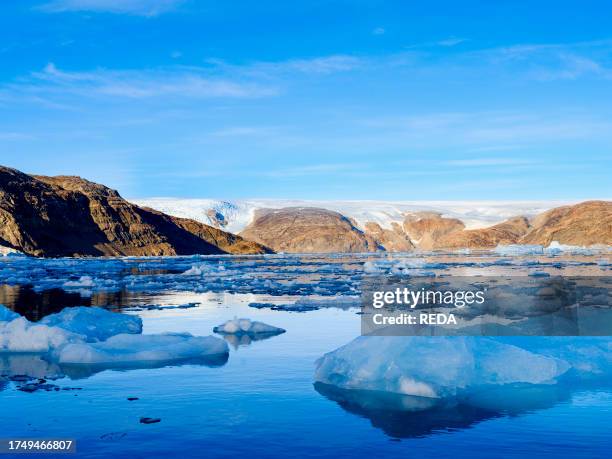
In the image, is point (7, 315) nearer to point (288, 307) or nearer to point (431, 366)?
point (288, 307)

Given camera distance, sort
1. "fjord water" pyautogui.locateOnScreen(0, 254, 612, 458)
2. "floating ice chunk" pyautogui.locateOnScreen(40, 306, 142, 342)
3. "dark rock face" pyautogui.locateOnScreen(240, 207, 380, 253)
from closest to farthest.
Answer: "fjord water" pyautogui.locateOnScreen(0, 254, 612, 458) → "floating ice chunk" pyautogui.locateOnScreen(40, 306, 142, 342) → "dark rock face" pyautogui.locateOnScreen(240, 207, 380, 253)

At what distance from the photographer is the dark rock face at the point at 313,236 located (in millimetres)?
182125

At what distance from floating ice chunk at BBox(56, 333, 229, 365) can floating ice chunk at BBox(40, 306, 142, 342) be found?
148 centimetres

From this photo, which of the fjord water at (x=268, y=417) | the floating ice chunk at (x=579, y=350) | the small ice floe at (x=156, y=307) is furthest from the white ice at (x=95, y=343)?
the small ice floe at (x=156, y=307)

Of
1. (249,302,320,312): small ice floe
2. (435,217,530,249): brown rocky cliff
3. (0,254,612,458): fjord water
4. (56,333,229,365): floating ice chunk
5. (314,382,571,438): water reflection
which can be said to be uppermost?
(435,217,530,249): brown rocky cliff

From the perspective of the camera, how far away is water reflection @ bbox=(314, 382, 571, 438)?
23.6ft

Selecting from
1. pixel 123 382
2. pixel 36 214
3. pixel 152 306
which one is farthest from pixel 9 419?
pixel 36 214

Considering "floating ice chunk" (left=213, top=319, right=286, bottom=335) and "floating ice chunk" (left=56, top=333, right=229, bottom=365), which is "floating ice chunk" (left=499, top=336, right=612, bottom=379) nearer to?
"floating ice chunk" (left=56, top=333, right=229, bottom=365)

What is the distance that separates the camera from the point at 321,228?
188 metres

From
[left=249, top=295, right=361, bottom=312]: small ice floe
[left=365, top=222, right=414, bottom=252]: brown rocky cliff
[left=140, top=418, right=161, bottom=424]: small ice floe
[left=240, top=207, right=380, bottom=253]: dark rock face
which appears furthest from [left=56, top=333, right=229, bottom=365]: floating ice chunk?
[left=365, top=222, right=414, bottom=252]: brown rocky cliff

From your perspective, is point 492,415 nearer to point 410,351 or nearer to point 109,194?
point 410,351

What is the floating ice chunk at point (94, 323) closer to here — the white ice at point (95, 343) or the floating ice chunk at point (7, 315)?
the white ice at point (95, 343)

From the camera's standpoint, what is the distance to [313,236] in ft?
604

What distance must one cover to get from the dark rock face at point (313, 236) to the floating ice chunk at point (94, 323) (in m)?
165
